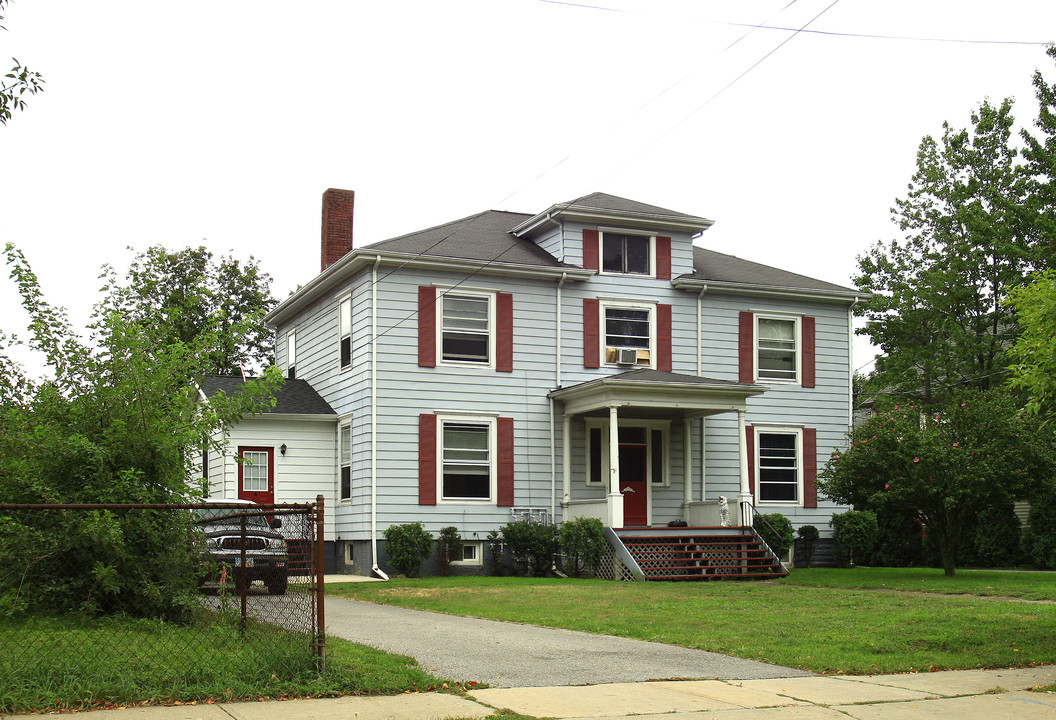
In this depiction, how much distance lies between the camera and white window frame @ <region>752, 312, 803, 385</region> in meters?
25.5

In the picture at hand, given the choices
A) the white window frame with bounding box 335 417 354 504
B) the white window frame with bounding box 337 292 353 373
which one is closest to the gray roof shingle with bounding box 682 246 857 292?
the white window frame with bounding box 337 292 353 373

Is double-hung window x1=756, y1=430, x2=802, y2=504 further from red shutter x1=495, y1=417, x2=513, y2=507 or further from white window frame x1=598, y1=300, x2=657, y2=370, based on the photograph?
red shutter x1=495, y1=417, x2=513, y2=507

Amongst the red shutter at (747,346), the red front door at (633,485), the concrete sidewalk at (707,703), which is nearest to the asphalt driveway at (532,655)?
the concrete sidewalk at (707,703)

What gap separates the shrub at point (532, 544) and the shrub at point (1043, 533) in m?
11.3

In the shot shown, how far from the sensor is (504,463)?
22.6 meters

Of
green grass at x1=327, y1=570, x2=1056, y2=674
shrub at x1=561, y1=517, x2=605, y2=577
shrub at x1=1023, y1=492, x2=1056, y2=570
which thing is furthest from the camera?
shrub at x1=1023, y1=492, x2=1056, y2=570

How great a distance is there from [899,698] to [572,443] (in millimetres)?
15830

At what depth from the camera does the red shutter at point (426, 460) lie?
2191cm

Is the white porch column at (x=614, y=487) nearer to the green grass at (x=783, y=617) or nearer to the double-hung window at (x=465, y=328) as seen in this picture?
the green grass at (x=783, y=617)

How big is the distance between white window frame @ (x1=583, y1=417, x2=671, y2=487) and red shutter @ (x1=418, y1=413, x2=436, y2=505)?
3538mm

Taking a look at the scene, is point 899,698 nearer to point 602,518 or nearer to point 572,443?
point 602,518

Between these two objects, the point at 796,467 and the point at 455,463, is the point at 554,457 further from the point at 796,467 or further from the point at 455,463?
the point at 796,467

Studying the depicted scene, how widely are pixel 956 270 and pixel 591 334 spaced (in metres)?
12.6

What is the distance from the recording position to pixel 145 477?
1093 cm
